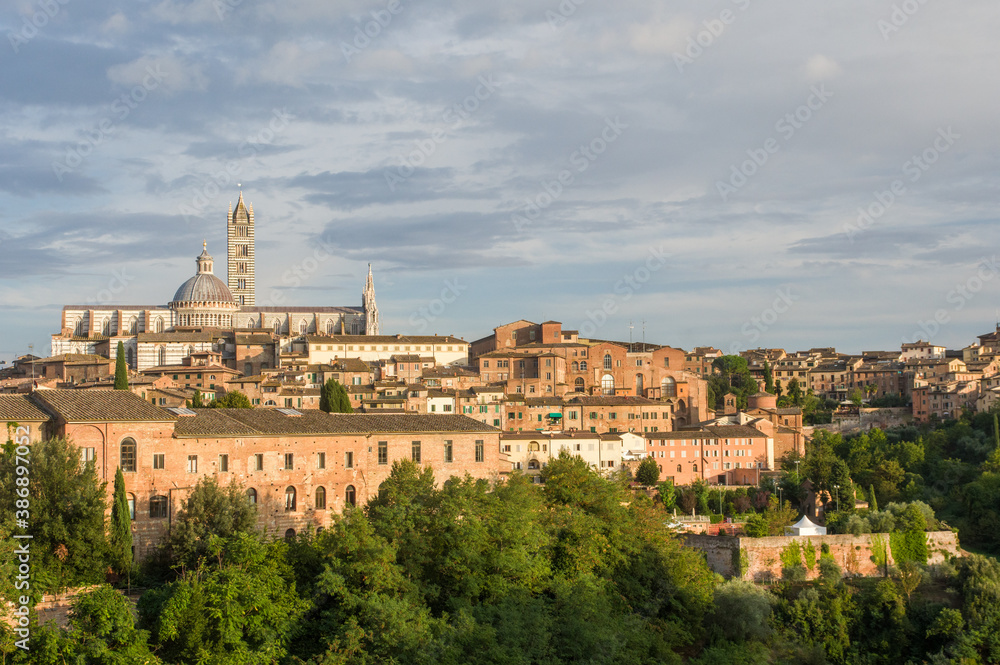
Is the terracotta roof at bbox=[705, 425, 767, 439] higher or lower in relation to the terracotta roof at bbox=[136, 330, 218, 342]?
lower

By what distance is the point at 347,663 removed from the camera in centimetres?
1981

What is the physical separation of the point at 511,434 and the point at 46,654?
3282cm

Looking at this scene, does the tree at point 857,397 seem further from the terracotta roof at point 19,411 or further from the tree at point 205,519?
the terracotta roof at point 19,411

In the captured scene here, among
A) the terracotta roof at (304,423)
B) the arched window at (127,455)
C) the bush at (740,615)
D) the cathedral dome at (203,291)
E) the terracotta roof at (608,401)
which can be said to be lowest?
the bush at (740,615)

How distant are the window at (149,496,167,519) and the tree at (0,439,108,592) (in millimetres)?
2366

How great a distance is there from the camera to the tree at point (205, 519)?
77.6ft

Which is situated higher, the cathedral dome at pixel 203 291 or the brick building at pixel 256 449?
the cathedral dome at pixel 203 291

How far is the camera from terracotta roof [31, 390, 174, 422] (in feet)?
82.2

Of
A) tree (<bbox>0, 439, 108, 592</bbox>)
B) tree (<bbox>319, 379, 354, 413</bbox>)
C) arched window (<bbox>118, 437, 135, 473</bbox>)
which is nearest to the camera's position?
tree (<bbox>0, 439, 108, 592</bbox>)

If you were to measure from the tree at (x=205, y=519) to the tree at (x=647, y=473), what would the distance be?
91.2 ft

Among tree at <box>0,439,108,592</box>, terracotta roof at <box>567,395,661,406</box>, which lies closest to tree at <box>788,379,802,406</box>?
terracotta roof at <box>567,395,661,406</box>

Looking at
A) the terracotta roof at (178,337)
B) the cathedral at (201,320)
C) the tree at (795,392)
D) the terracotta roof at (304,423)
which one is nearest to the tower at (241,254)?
the cathedral at (201,320)

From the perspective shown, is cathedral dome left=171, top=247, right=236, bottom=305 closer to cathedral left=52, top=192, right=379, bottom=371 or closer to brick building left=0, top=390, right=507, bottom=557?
cathedral left=52, top=192, right=379, bottom=371

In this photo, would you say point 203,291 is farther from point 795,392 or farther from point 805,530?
point 805,530
